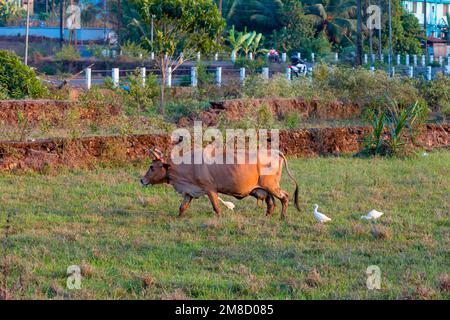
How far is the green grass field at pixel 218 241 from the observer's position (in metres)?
8.06

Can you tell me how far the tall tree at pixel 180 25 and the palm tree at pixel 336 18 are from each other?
96.7 feet

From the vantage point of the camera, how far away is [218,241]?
32.7 ft

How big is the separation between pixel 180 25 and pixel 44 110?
5.61 meters

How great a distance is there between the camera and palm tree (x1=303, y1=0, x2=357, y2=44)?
174 feet

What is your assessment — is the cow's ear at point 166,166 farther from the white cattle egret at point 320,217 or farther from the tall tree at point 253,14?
the tall tree at point 253,14

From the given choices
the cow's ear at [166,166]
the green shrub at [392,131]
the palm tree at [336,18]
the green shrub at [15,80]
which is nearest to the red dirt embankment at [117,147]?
the green shrub at [392,131]

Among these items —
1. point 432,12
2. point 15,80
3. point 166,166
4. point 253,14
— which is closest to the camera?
point 166,166

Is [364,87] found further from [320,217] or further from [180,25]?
[320,217]

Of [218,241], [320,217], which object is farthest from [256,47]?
[218,241]

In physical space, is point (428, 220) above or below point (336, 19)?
below

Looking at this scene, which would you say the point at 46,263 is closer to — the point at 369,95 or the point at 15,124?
the point at 15,124
